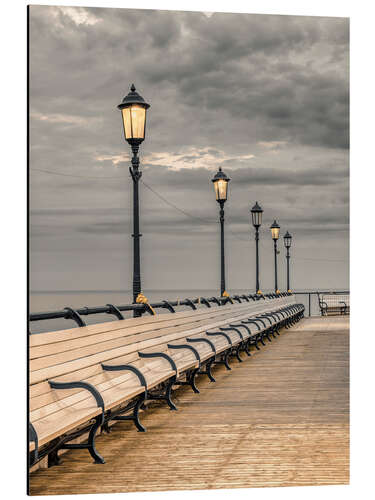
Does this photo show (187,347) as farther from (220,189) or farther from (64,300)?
(220,189)

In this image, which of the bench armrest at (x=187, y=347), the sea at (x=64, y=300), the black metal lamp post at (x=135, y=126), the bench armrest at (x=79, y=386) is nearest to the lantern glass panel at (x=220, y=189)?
the black metal lamp post at (x=135, y=126)

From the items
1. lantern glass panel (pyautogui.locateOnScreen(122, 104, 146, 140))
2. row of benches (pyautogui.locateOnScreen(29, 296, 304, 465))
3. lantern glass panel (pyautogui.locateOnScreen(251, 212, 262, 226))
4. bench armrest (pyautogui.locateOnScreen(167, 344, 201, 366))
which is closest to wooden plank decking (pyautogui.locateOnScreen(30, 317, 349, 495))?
row of benches (pyautogui.locateOnScreen(29, 296, 304, 465))

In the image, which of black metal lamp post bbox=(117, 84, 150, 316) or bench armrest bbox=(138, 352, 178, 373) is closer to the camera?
bench armrest bbox=(138, 352, 178, 373)

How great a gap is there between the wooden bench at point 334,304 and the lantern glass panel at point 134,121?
20.2 metres

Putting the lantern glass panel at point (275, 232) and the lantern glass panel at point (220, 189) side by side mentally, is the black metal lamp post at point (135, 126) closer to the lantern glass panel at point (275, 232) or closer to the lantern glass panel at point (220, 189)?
the lantern glass panel at point (220, 189)

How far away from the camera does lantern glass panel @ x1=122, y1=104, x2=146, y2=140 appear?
26.8ft

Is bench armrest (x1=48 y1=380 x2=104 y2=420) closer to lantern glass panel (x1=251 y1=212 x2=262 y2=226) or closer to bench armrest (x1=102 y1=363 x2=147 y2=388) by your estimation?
bench armrest (x1=102 y1=363 x2=147 y2=388)

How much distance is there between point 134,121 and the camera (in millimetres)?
8180

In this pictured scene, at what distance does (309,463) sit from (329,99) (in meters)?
4.46

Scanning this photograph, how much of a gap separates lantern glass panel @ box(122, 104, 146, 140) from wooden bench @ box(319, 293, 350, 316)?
66.4 ft

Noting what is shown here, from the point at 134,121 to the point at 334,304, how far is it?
2113cm

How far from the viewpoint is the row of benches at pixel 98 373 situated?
4.25 meters
